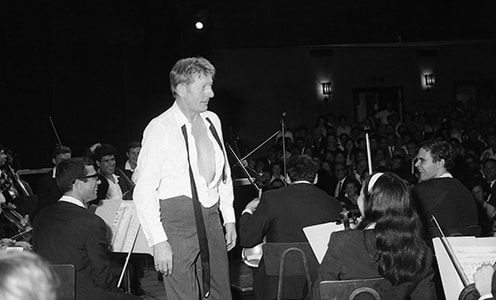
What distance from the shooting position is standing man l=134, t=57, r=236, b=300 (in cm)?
280

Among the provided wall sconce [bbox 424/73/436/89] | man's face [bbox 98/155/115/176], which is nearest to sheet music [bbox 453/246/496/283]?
man's face [bbox 98/155/115/176]

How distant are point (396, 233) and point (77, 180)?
1736 mm

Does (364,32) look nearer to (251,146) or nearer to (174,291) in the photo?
(251,146)

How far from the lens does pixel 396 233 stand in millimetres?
2916

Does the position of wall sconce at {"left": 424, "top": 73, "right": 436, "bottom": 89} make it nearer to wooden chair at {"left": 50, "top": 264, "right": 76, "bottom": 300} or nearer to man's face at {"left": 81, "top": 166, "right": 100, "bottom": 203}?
man's face at {"left": 81, "top": 166, "right": 100, "bottom": 203}

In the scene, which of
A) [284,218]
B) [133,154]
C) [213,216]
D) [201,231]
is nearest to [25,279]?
[201,231]

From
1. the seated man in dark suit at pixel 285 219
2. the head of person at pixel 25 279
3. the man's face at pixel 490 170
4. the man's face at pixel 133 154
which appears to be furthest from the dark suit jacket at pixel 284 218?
the man's face at pixel 490 170

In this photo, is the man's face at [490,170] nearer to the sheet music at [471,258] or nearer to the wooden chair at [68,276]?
the sheet music at [471,258]

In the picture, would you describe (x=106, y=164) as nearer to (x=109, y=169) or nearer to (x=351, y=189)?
(x=109, y=169)

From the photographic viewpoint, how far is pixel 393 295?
115 inches

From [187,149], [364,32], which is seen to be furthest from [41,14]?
[187,149]

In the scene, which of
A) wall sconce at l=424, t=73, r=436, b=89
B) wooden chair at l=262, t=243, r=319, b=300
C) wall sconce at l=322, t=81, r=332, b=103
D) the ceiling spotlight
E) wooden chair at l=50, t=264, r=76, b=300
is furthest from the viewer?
wall sconce at l=424, t=73, r=436, b=89

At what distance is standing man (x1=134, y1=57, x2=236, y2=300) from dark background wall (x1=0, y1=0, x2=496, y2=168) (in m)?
4.93

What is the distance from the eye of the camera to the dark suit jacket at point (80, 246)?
348 centimetres
